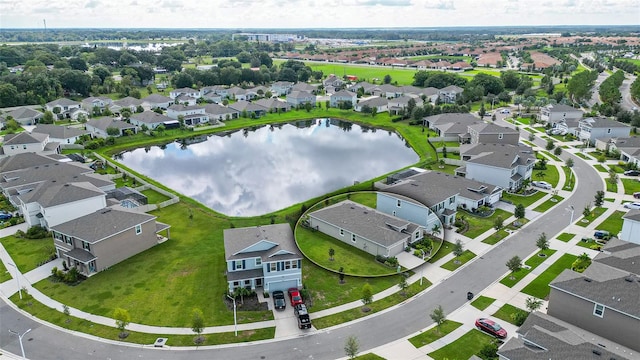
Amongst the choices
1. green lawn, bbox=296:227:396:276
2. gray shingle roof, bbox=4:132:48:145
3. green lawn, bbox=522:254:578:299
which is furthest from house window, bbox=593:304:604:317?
gray shingle roof, bbox=4:132:48:145

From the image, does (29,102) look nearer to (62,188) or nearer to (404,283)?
(62,188)

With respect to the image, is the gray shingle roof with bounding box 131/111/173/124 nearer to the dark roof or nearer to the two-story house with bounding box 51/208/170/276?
the two-story house with bounding box 51/208/170/276

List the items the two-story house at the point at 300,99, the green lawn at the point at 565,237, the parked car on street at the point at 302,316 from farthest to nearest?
1. the two-story house at the point at 300,99
2. the green lawn at the point at 565,237
3. the parked car on street at the point at 302,316

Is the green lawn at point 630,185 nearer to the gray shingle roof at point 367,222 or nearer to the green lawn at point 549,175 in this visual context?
the green lawn at point 549,175

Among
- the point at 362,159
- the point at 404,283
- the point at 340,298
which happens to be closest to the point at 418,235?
the point at 404,283

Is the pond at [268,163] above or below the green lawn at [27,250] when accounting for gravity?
above

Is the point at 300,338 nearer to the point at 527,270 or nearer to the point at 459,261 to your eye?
the point at 459,261

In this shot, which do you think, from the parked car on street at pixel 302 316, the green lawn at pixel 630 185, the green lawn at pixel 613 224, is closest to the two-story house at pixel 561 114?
the green lawn at pixel 630 185
